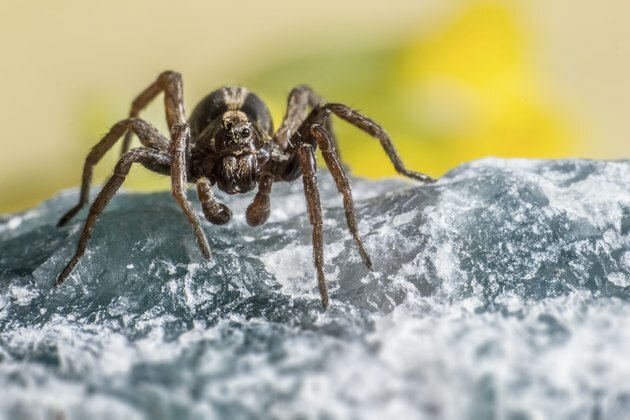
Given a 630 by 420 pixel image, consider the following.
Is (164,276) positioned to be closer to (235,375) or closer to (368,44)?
(235,375)

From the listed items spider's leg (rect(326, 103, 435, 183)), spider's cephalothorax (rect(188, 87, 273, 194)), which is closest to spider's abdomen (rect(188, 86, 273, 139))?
spider's cephalothorax (rect(188, 87, 273, 194))

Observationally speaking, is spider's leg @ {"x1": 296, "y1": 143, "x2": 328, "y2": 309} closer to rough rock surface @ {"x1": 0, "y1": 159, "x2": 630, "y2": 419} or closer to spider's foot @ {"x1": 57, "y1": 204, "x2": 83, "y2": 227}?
rough rock surface @ {"x1": 0, "y1": 159, "x2": 630, "y2": 419}

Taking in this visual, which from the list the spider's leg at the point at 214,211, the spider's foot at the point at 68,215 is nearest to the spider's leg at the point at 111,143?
the spider's foot at the point at 68,215

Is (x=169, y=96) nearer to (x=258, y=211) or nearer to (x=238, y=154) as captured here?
(x=238, y=154)

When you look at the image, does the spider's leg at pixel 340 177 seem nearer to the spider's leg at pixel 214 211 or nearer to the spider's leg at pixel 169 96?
the spider's leg at pixel 214 211

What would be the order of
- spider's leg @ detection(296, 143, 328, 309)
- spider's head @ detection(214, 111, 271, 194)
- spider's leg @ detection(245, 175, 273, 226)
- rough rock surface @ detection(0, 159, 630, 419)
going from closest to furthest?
rough rock surface @ detection(0, 159, 630, 419), spider's leg @ detection(296, 143, 328, 309), spider's leg @ detection(245, 175, 273, 226), spider's head @ detection(214, 111, 271, 194)

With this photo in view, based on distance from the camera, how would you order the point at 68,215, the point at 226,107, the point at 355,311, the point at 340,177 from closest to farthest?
the point at 355,311, the point at 340,177, the point at 68,215, the point at 226,107

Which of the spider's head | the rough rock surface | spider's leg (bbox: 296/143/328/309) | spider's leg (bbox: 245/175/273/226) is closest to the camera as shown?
the rough rock surface

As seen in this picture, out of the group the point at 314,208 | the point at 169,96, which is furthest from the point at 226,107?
the point at 314,208
